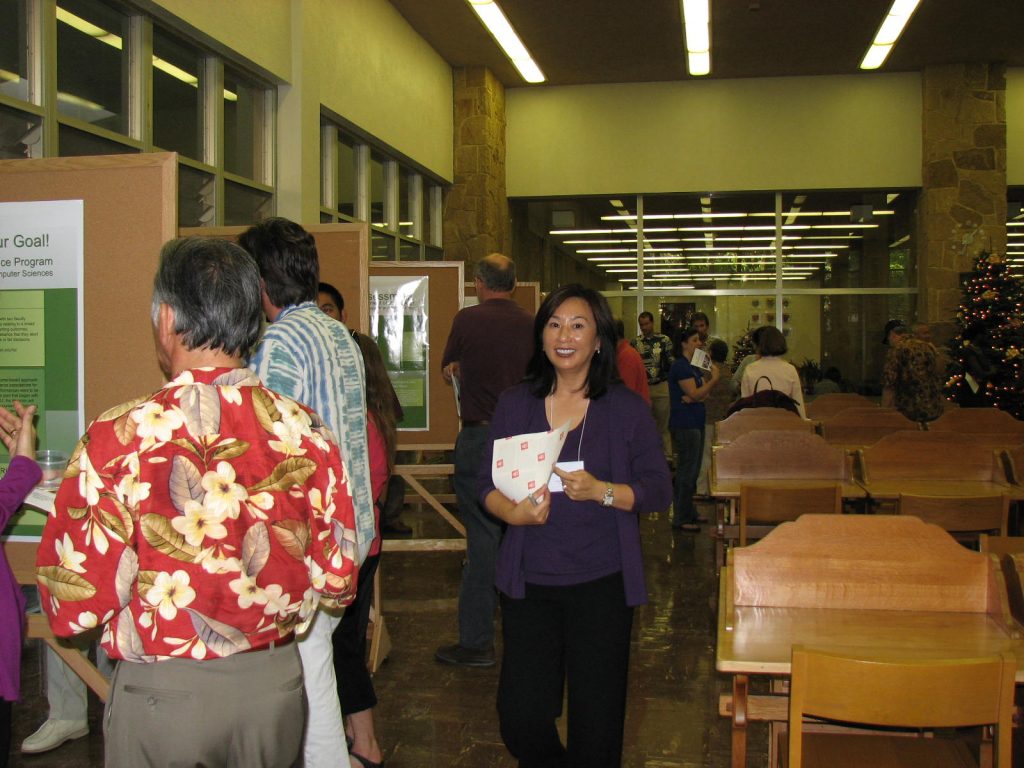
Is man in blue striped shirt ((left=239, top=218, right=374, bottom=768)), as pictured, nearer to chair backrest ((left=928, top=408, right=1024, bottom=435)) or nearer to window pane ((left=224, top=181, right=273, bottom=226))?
window pane ((left=224, top=181, right=273, bottom=226))

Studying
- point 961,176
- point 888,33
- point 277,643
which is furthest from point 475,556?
point 961,176

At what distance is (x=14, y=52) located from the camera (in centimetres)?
484

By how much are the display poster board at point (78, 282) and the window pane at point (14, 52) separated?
2583 mm

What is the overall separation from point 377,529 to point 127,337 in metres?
→ 0.89

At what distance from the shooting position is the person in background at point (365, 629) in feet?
9.53

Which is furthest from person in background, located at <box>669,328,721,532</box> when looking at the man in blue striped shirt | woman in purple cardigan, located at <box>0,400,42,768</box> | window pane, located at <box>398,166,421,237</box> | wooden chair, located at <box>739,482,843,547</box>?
woman in purple cardigan, located at <box>0,400,42,768</box>

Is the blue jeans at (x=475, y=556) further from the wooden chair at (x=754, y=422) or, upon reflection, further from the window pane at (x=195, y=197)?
the window pane at (x=195, y=197)

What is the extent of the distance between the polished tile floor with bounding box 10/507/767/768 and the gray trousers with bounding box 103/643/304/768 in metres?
1.88

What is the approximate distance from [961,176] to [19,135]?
11.3 m

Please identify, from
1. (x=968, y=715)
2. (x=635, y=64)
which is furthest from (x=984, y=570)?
(x=635, y=64)

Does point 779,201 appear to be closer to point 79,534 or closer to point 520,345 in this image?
point 520,345

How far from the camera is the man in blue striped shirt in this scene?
240 centimetres

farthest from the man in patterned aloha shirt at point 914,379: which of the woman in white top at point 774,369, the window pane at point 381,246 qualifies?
the window pane at point 381,246

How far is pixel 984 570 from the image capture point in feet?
8.63
